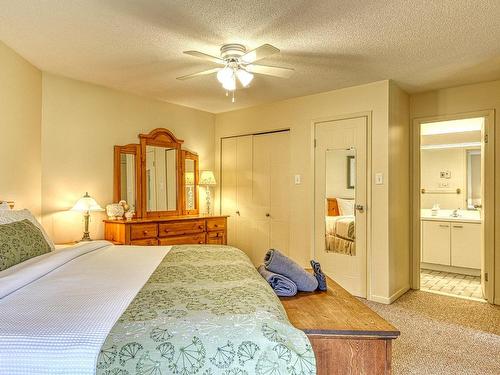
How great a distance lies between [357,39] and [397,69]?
2.88 feet

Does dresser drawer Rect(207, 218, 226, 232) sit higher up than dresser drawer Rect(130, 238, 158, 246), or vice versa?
dresser drawer Rect(207, 218, 226, 232)

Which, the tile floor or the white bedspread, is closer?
the white bedspread

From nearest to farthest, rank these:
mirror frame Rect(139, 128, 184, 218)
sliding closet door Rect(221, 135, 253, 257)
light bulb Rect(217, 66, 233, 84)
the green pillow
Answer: the green pillow < light bulb Rect(217, 66, 233, 84) < mirror frame Rect(139, 128, 184, 218) < sliding closet door Rect(221, 135, 253, 257)

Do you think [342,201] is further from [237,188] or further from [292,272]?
[292,272]

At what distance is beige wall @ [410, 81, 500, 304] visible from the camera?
3.55m

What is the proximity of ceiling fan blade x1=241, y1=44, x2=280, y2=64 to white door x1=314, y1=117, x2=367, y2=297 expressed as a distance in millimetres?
1744

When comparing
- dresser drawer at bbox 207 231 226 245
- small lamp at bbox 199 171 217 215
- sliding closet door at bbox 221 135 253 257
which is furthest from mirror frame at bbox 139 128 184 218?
sliding closet door at bbox 221 135 253 257

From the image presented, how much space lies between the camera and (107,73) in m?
3.32

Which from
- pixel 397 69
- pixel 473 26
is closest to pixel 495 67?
pixel 397 69

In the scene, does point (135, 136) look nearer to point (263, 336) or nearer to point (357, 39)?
point (357, 39)

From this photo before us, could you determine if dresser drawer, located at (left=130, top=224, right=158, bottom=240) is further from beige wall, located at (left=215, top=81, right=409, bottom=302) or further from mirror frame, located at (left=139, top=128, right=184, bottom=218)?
beige wall, located at (left=215, top=81, right=409, bottom=302)

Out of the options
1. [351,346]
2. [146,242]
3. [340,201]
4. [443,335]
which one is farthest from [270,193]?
[351,346]

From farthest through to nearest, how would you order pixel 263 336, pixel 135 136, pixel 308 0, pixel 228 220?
pixel 228 220
pixel 135 136
pixel 308 0
pixel 263 336

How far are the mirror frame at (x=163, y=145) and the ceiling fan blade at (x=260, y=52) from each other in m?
2.08
